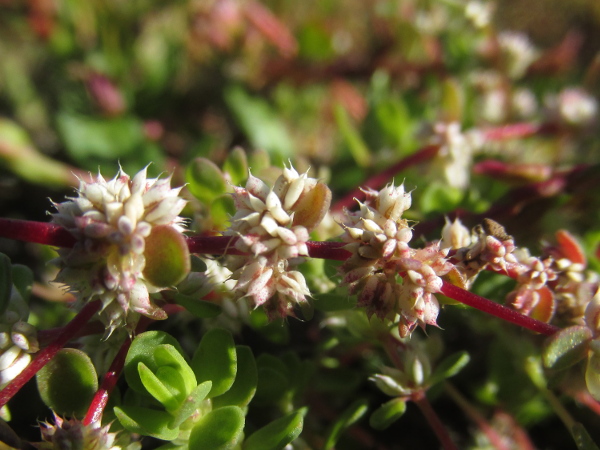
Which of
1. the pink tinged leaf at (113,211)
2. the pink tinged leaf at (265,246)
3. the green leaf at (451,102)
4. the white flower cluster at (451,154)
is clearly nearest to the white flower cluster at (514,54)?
the green leaf at (451,102)

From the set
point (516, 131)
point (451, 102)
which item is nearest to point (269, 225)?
point (451, 102)

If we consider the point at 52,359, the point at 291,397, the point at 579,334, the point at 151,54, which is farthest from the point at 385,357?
the point at 151,54

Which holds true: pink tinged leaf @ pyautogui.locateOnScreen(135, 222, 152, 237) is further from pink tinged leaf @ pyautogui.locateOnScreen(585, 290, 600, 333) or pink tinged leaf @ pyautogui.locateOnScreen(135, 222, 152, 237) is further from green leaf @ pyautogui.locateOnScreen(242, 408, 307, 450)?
pink tinged leaf @ pyautogui.locateOnScreen(585, 290, 600, 333)

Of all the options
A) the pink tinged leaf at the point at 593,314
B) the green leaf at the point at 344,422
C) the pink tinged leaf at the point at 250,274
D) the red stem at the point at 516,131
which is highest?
the pink tinged leaf at the point at 250,274

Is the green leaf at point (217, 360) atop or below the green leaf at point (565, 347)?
below

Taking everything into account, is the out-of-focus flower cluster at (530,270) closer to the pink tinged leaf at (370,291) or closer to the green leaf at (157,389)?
the pink tinged leaf at (370,291)

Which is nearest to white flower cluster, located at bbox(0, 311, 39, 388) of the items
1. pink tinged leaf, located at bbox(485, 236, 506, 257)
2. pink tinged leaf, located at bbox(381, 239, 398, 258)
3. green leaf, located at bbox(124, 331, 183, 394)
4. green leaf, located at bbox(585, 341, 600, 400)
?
green leaf, located at bbox(124, 331, 183, 394)

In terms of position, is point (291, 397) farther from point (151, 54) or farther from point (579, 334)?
point (151, 54)

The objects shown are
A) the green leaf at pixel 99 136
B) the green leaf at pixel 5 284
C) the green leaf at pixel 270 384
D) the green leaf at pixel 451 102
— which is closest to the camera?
the green leaf at pixel 5 284
